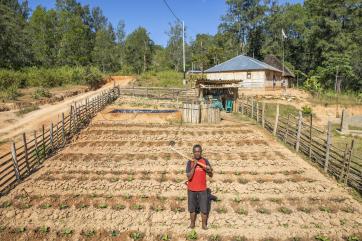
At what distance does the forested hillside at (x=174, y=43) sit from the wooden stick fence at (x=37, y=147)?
11.4m

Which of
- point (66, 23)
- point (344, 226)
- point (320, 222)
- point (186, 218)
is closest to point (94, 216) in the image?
point (186, 218)

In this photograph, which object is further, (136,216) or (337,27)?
(337,27)

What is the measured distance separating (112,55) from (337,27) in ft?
129

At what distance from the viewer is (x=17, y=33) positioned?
34.6m

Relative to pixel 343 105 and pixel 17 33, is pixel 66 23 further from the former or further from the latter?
pixel 343 105

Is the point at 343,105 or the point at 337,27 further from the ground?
the point at 337,27

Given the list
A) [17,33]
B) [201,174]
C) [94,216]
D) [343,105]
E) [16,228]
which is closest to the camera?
[201,174]

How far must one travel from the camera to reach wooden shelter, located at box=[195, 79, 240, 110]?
70.3ft

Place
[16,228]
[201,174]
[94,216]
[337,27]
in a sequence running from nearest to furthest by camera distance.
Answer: [201,174] < [16,228] < [94,216] < [337,27]

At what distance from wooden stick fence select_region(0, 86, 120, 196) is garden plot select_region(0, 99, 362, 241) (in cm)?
43

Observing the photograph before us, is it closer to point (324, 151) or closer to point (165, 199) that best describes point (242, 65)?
point (324, 151)

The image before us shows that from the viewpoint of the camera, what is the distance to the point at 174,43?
60062 mm

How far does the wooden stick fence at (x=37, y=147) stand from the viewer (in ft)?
30.5

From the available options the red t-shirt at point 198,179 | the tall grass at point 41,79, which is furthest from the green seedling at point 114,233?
the tall grass at point 41,79
